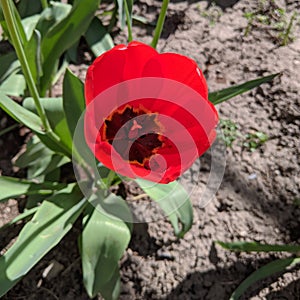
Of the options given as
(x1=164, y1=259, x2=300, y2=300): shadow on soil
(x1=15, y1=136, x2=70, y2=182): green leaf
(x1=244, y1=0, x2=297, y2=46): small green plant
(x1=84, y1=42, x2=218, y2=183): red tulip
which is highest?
(x1=84, y1=42, x2=218, y2=183): red tulip

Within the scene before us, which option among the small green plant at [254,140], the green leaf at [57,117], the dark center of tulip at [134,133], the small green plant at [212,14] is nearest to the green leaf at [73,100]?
the green leaf at [57,117]

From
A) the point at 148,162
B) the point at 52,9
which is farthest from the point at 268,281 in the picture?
the point at 52,9

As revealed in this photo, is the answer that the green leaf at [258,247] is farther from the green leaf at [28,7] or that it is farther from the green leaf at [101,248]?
the green leaf at [28,7]

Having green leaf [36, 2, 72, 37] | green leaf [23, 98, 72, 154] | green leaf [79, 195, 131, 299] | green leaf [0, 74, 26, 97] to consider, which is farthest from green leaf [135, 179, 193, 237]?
green leaf [36, 2, 72, 37]

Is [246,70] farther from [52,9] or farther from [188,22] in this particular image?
[52,9]

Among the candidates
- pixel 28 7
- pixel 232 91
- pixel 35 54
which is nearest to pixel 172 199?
pixel 232 91

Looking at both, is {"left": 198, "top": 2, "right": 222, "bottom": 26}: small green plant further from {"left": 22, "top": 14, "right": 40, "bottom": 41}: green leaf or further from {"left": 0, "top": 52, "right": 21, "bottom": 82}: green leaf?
{"left": 0, "top": 52, "right": 21, "bottom": 82}: green leaf
